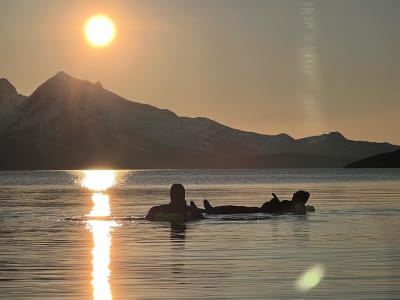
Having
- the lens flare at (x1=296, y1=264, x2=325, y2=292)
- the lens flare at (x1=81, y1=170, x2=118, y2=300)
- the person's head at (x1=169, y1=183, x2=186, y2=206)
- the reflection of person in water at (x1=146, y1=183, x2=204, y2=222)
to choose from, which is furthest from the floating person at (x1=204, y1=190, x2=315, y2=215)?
the lens flare at (x1=296, y1=264, x2=325, y2=292)

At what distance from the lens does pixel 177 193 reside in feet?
213

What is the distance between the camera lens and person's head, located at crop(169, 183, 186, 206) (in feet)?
211

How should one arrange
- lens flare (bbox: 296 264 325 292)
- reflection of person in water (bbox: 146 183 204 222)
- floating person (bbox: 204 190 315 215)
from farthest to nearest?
A: 1. floating person (bbox: 204 190 315 215)
2. reflection of person in water (bbox: 146 183 204 222)
3. lens flare (bbox: 296 264 325 292)

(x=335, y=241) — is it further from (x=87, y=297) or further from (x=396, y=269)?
(x=87, y=297)

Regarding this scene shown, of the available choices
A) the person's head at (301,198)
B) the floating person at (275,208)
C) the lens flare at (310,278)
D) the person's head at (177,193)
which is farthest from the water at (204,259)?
the person's head at (301,198)

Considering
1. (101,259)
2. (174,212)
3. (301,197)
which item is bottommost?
(101,259)

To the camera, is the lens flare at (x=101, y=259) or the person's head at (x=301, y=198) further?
the person's head at (x=301, y=198)

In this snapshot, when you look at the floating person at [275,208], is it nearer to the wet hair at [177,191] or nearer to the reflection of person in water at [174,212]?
the reflection of person in water at [174,212]

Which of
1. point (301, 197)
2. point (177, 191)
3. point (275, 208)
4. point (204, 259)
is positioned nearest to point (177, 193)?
point (177, 191)

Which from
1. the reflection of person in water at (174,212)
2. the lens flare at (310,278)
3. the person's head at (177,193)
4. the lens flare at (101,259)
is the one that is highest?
the person's head at (177,193)

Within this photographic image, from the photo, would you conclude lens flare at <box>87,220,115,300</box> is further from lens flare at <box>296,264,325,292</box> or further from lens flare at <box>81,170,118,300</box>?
lens flare at <box>296,264,325,292</box>

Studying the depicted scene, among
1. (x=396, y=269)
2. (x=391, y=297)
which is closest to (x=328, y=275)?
(x=396, y=269)

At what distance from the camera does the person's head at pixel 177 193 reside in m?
64.4

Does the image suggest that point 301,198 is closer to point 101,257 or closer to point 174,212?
point 174,212
